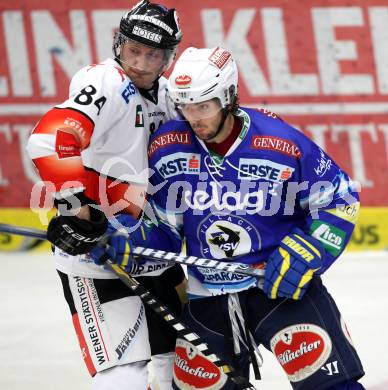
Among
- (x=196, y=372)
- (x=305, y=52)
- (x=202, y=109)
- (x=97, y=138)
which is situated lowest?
(x=196, y=372)

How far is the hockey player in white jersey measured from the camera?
3061mm

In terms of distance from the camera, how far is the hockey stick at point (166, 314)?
3102mm

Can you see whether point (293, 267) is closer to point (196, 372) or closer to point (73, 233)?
point (196, 372)

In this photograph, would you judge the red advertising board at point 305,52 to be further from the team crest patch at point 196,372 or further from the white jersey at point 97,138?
the team crest patch at point 196,372

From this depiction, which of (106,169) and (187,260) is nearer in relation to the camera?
(187,260)

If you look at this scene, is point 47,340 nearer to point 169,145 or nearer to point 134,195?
point 134,195

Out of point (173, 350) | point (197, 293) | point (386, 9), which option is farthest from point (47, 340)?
point (386, 9)

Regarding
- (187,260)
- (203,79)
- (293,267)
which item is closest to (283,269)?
(293,267)

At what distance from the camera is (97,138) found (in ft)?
10.6

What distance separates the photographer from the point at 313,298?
3076 millimetres

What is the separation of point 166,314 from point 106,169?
0.50m

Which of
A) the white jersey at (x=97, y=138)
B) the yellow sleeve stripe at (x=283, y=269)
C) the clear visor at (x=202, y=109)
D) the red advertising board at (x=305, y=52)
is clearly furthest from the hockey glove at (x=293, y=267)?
the red advertising board at (x=305, y=52)

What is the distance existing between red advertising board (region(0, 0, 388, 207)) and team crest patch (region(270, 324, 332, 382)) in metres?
3.14

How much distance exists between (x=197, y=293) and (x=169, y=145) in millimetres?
475
